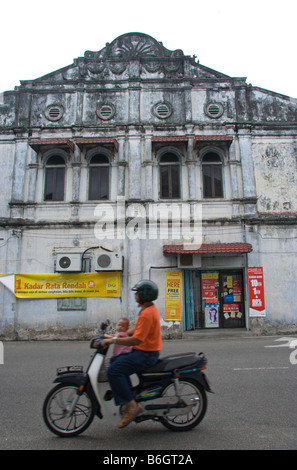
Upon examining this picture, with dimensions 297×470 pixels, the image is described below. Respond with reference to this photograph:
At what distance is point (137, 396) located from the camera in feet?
12.4

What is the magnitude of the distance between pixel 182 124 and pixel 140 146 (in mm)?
1979

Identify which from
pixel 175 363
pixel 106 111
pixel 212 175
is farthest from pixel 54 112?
pixel 175 363

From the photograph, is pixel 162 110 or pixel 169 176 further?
pixel 162 110

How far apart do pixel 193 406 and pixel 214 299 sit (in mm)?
9908

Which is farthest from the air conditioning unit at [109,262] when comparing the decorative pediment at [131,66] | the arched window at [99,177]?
the decorative pediment at [131,66]

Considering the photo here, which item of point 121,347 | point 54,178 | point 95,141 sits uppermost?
point 95,141

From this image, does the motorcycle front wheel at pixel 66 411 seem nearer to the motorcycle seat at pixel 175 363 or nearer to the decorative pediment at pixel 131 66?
the motorcycle seat at pixel 175 363

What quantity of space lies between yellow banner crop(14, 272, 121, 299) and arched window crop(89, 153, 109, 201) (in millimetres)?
3228

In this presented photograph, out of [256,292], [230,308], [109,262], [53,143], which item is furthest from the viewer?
[53,143]

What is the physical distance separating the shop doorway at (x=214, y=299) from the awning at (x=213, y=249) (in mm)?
1164

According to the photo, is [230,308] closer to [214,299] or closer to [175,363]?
[214,299]

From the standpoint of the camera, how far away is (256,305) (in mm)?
13000

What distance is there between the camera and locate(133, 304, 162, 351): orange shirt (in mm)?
3730

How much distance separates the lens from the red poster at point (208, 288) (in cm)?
1355
